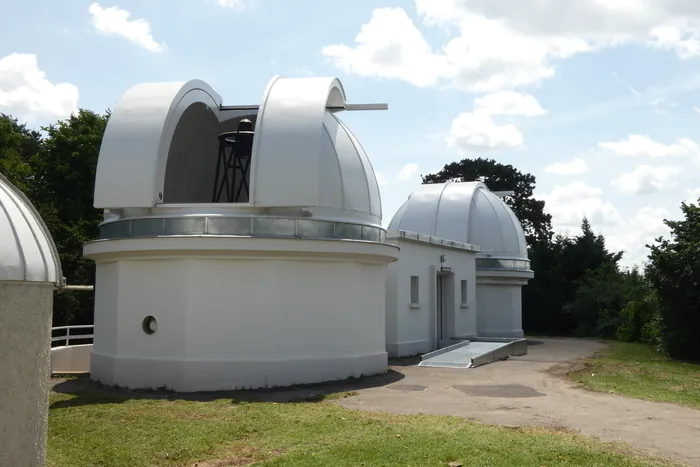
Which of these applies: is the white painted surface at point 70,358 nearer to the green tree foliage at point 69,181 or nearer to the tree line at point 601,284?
the green tree foliage at point 69,181

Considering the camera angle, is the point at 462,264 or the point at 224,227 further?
the point at 462,264

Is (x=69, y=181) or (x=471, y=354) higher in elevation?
(x=69, y=181)

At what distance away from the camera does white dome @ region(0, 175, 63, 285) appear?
7.43m

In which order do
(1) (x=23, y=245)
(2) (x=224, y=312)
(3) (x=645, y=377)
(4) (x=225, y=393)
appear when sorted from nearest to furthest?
(1) (x=23, y=245)
(4) (x=225, y=393)
(2) (x=224, y=312)
(3) (x=645, y=377)

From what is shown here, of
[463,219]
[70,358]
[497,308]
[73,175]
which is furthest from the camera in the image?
[73,175]

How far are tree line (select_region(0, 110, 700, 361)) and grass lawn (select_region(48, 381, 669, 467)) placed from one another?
16.0 meters

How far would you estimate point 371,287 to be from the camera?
17547mm

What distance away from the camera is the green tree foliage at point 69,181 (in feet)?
103

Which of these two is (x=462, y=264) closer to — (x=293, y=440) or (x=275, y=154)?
(x=275, y=154)

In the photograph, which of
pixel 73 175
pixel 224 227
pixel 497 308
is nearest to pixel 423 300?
pixel 497 308

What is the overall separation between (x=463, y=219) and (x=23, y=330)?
2452cm

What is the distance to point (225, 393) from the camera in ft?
47.8

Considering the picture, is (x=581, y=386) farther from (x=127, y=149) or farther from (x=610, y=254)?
(x=610, y=254)

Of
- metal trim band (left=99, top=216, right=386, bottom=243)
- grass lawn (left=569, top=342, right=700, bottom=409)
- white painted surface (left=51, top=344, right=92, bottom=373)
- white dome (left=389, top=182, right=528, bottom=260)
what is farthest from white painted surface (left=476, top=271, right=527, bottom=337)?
metal trim band (left=99, top=216, right=386, bottom=243)
